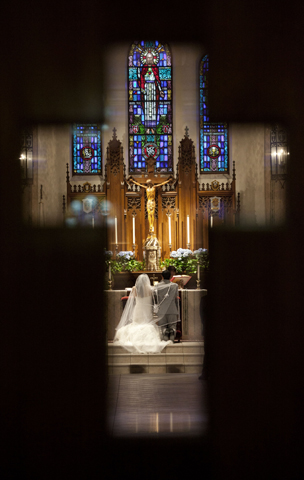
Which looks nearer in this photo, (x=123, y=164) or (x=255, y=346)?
(x=255, y=346)

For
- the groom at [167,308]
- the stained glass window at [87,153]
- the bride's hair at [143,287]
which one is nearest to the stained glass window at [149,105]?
the stained glass window at [87,153]

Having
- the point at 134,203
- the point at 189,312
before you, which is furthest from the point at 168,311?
the point at 134,203

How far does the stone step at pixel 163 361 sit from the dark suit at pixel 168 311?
0.30 metres

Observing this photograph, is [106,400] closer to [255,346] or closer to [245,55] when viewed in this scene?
[255,346]

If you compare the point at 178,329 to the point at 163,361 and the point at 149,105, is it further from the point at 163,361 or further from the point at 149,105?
the point at 149,105

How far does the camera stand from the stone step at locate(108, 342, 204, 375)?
5.52m

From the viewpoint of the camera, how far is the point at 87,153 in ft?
37.4

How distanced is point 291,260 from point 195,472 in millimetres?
456

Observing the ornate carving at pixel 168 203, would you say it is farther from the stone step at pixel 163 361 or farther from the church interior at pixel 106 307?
the church interior at pixel 106 307

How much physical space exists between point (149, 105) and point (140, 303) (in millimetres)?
6799

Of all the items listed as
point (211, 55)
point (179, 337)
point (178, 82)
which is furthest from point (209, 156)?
point (211, 55)

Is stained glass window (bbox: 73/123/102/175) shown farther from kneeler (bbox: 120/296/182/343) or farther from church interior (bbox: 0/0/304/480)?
church interior (bbox: 0/0/304/480)

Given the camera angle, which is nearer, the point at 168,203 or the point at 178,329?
the point at 178,329

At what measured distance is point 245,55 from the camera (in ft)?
3.00
